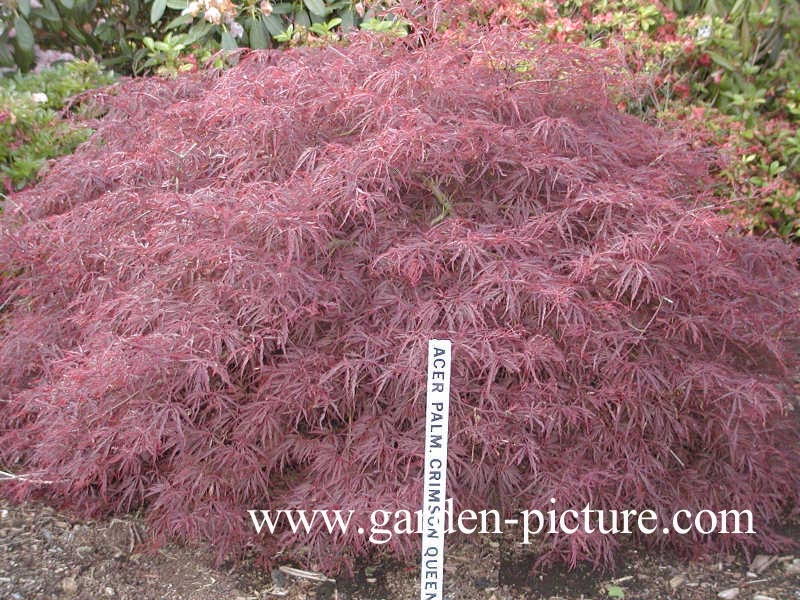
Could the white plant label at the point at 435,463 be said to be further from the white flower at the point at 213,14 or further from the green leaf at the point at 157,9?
the green leaf at the point at 157,9

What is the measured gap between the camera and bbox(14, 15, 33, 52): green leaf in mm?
5109

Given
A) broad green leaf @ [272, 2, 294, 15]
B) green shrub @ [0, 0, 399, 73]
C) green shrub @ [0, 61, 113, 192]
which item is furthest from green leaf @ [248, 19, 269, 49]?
green shrub @ [0, 61, 113, 192]

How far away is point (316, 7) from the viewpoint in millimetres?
4938

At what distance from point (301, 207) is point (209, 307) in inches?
15.6

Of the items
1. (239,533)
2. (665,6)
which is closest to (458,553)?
(239,533)

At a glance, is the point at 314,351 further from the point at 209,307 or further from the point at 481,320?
the point at 481,320

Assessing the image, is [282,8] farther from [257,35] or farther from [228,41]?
[228,41]

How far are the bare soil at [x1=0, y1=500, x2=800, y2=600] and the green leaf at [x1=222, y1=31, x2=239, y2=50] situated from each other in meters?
2.88

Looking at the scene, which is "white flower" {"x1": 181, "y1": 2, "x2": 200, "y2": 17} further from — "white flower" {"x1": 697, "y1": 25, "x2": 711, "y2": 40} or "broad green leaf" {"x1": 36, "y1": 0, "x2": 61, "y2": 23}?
"white flower" {"x1": 697, "y1": 25, "x2": 711, "y2": 40}

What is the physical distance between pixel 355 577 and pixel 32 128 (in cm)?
284

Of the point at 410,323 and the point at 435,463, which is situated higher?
the point at 410,323

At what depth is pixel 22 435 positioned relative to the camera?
3080 millimetres

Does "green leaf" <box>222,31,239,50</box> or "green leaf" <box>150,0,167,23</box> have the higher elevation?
"green leaf" <box>150,0,167,23</box>

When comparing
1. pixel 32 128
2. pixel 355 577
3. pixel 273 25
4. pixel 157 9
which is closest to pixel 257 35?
pixel 273 25
